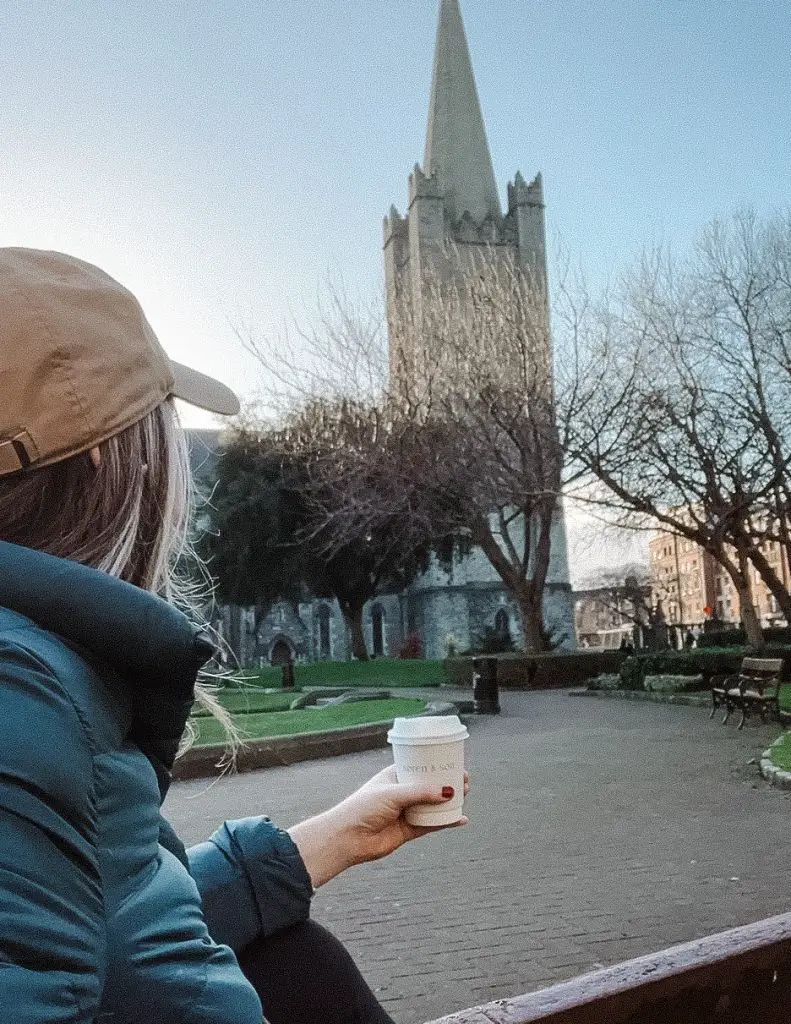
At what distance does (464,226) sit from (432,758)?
54.1m

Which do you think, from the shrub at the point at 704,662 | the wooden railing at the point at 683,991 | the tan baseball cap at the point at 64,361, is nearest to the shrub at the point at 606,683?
the shrub at the point at 704,662

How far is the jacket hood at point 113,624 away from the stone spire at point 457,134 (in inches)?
2160

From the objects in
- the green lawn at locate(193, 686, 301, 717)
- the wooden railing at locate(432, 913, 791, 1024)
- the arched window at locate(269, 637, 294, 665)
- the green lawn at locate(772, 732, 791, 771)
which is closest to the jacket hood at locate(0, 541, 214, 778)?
the wooden railing at locate(432, 913, 791, 1024)

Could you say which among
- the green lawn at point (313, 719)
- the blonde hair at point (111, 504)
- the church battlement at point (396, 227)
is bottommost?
the green lawn at point (313, 719)

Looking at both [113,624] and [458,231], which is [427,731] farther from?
[458,231]

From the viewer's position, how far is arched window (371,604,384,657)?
6138 cm

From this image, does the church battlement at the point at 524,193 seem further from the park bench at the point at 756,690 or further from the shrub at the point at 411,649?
the park bench at the point at 756,690

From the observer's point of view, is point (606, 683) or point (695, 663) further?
point (606, 683)

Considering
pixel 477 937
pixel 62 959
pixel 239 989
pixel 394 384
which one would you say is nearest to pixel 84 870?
pixel 62 959

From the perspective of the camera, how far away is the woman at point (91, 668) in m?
0.92

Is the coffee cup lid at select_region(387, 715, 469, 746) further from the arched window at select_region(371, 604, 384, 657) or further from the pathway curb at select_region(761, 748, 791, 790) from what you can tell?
the arched window at select_region(371, 604, 384, 657)

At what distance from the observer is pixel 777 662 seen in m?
14.9

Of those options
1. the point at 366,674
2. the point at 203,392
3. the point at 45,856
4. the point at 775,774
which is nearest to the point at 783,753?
the point at 775,774

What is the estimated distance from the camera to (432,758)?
2123mm
